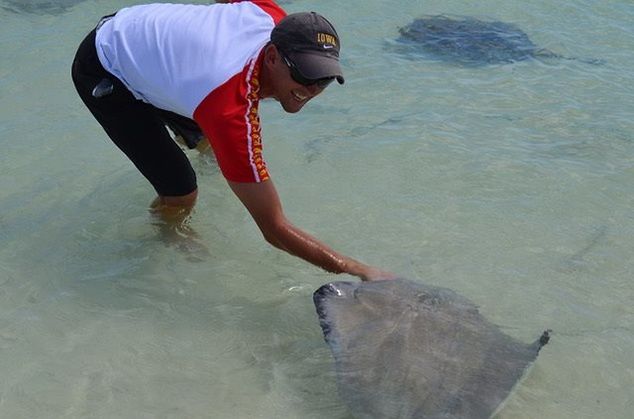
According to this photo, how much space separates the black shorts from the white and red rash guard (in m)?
0.10

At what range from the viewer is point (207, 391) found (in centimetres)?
319

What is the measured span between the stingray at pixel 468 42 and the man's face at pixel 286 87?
4.56m

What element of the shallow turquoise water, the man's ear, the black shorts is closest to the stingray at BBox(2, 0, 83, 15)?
the shallow turquoise water

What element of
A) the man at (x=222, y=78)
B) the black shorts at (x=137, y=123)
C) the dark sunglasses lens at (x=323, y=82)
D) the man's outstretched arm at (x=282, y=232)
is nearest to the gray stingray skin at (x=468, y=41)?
the black shorts at (x=137, y=123)

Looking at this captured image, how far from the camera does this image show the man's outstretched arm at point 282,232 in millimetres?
3047

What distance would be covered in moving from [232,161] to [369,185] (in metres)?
2.16

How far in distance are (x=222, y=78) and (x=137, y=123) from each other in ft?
3.07

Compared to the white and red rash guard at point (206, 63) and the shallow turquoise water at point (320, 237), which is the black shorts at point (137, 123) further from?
the shallow turquoise water at point (320, 237)

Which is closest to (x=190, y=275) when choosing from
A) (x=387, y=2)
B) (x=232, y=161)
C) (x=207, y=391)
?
(x=207, y=391)

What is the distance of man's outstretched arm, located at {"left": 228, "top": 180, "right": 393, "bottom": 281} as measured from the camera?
3.05 m

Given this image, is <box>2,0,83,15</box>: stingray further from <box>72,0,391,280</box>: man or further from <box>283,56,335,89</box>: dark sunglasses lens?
<box>283,56,335,89</box>: dark sunglasses lens

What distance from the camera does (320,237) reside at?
14.3ft

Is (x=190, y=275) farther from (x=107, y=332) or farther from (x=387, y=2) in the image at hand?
(x=387, y=2)

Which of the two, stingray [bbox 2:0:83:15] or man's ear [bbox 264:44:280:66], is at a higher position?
man's ear [bbox 264:44:280:66]
